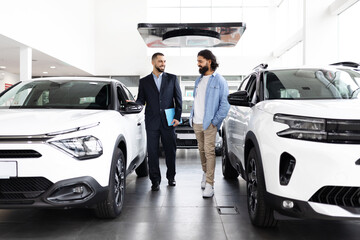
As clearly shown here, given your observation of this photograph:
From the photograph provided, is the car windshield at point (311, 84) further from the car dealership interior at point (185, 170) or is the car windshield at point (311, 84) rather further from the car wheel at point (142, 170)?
the car wheel at point (142, 170)

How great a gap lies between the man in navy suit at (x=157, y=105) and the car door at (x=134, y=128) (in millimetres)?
124

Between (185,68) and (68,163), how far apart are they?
17.3 meters

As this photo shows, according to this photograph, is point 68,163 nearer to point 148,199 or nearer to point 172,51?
point 148,199

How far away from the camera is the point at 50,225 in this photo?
328 centimetres

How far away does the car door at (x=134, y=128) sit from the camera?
405 cm

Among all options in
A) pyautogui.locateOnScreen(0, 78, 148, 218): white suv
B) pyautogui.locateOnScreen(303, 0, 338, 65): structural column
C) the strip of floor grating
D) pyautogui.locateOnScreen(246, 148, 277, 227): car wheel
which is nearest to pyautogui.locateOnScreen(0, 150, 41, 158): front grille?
pyautogui.locateOnScreen(0, 78, 148, 218): white suv

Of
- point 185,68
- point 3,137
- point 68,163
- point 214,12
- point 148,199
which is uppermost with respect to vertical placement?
point 214,12

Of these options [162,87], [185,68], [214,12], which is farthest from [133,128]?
[214,12]

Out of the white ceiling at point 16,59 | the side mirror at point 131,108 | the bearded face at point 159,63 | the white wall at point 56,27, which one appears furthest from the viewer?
the white ceiling at point 16,59

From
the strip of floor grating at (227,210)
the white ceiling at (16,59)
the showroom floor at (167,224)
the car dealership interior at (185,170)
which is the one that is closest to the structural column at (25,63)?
the white ceiling at (16,59)

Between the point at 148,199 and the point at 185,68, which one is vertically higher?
the point at 185,68

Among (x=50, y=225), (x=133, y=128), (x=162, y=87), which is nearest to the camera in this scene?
(x=50, y=225)

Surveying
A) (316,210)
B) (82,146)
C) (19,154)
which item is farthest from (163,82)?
(316,210)

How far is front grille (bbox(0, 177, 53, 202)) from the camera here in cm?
266
